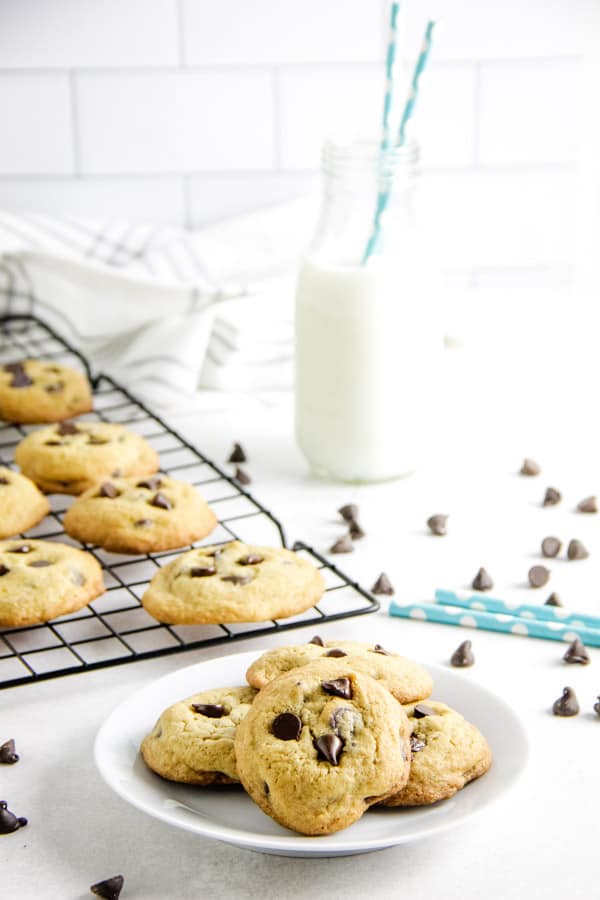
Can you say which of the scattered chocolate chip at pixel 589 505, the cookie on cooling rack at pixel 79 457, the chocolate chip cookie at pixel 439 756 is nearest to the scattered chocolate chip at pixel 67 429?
the cookie on cooling rack at pixel 79 457

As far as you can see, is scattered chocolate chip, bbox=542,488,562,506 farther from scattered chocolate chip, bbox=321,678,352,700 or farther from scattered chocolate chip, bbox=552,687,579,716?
scattered chocolate chip, bbox=321,678,352,700

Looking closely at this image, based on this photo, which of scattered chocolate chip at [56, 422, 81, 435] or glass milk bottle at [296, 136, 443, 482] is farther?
scattered chocolate chip at [56, 422, 81, 435]

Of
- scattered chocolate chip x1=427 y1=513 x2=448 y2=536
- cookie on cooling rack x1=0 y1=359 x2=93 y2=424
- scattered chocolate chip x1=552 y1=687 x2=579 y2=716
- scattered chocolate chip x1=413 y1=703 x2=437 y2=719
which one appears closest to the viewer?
scattered chocolate chip x1=413 y1=703 x2=437 y2=719

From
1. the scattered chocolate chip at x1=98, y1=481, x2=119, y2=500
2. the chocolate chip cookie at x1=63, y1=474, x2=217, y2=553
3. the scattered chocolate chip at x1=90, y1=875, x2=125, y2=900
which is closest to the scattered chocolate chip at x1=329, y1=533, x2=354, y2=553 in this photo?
the chocolate chip cookie at x1=63, y1=474, x2=217, y2=553

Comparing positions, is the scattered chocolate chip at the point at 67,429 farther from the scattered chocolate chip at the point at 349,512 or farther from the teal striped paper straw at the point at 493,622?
the teal striped paper straw at the point at 493,622

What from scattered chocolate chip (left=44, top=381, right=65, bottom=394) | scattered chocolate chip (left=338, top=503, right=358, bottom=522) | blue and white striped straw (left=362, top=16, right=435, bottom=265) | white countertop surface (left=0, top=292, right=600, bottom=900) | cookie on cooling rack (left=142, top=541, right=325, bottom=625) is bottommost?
white countertop surface (left=0, top=292, right=600, bottom=900)

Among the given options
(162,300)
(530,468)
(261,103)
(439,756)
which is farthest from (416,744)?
(261,103)
